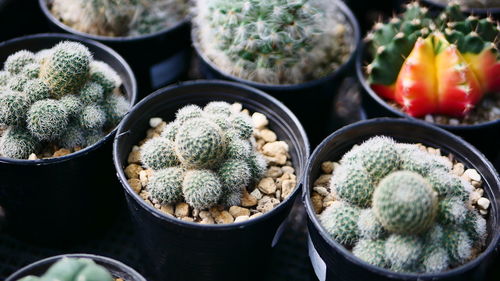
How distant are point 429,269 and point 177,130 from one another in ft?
2.88

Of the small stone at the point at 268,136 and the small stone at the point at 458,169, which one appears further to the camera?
the small stone at the point at 268,136

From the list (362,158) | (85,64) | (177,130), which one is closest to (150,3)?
(85,64)

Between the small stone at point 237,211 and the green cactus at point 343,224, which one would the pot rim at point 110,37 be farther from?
the green cactus at point 343,224

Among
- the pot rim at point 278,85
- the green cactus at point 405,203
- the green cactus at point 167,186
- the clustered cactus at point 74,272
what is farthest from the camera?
the pot rim at point 278,85

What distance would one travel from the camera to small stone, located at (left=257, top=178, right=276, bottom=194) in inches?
67.0

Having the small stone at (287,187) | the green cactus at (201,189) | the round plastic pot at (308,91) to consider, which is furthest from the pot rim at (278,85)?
the green cactus at (201,189)

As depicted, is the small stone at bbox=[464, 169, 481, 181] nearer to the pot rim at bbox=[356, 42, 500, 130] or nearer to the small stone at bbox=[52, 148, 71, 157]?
the pot rim at bbox=[356, 42, 500, 130]

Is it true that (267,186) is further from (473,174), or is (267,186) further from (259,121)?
(473,174)

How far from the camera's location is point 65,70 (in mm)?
1733

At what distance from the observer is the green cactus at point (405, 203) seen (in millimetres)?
1319

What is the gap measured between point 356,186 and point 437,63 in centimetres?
72

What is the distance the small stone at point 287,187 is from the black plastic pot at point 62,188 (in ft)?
1.99

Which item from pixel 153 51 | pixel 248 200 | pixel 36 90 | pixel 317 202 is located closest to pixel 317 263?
pixel 317 202

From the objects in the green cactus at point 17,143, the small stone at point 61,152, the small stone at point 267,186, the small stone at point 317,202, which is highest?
the green cactus at point 17,143
